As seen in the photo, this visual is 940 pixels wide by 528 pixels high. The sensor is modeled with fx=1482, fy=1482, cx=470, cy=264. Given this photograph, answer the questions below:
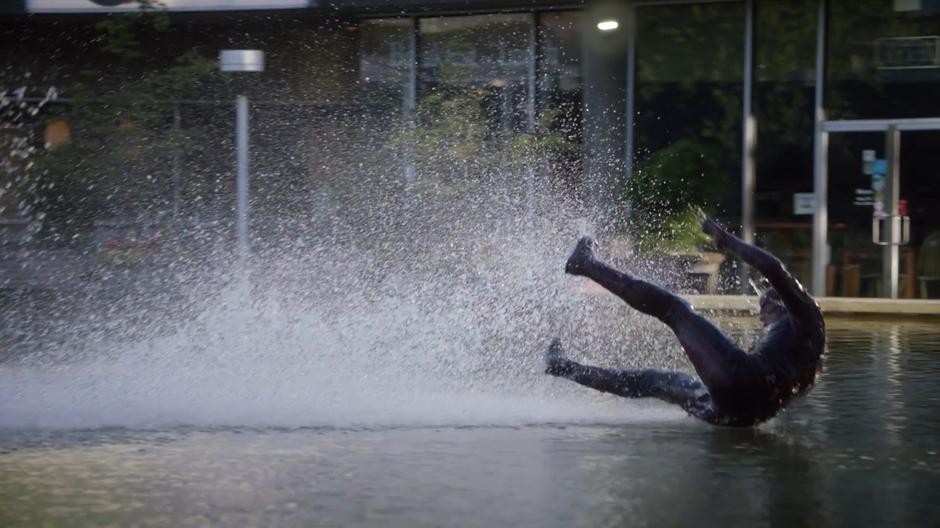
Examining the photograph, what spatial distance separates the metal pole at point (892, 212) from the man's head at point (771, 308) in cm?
1126

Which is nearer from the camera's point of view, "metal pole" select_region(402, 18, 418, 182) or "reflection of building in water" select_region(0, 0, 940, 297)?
"reflection of building in water" select_region(0, 0, 940, 297)

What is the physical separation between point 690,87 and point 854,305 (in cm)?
411

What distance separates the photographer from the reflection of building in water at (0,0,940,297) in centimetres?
2025

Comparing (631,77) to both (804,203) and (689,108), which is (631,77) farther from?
(804,203)

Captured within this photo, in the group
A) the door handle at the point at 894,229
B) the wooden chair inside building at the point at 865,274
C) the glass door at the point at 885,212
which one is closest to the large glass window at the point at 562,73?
the glass door at the point at 885,212

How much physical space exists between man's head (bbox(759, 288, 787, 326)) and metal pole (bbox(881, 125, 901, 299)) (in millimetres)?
11256

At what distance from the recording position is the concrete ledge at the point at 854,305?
1925 cm

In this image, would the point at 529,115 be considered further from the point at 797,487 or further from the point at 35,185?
the point at 797,487

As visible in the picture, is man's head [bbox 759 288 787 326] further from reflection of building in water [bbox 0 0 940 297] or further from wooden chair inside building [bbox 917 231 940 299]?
wooden chair inside building [bbox 917 231 940 299]

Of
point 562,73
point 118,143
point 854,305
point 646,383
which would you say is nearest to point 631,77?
point 562,73

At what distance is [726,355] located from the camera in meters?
8.77

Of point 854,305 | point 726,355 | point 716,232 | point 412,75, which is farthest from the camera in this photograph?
point 412,75

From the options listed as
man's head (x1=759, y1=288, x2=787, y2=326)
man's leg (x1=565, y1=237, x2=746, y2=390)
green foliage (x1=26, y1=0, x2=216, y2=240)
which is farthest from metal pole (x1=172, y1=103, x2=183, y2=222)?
man's head (x1=759, y1=288, x2=787, y2=326)

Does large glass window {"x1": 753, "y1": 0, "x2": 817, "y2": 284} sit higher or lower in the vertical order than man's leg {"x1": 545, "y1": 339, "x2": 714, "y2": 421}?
higher
